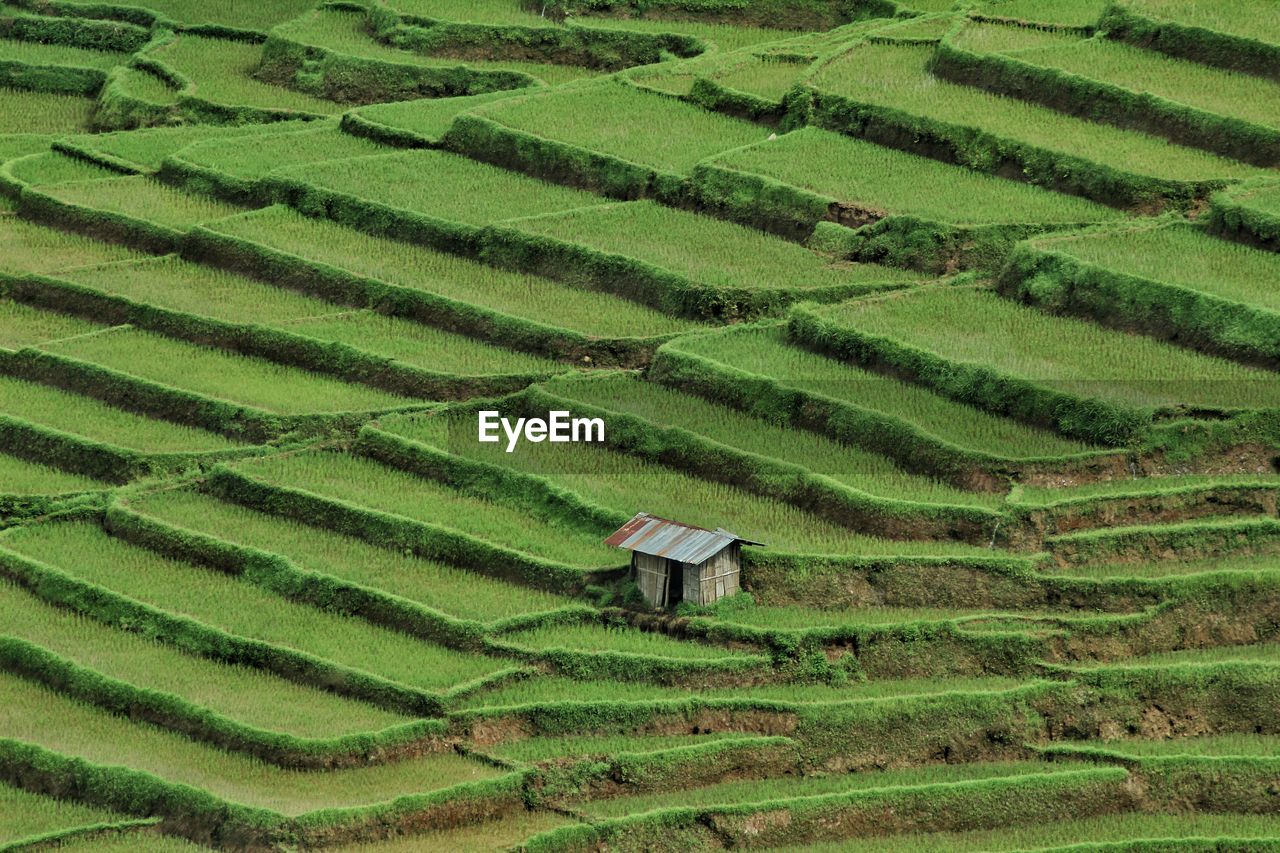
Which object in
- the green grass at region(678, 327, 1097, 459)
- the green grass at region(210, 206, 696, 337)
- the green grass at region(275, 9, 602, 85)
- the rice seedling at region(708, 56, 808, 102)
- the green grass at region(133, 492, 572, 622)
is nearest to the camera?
the green grass at region(133, 492, 572, 622)

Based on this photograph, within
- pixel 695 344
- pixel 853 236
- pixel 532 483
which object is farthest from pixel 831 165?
pixel 532 483

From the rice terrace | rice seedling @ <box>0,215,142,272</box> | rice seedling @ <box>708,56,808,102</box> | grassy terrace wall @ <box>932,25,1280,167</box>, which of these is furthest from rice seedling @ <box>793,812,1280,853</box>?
rice seedling @ <box>0,215,142,272</box>

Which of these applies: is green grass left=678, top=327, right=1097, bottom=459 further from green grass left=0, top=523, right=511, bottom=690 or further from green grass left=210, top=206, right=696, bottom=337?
green grass left=0, top=523, right=511, bottom=690

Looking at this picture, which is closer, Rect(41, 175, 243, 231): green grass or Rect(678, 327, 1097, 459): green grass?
Rect(678, 327, 1097, 459): green grass

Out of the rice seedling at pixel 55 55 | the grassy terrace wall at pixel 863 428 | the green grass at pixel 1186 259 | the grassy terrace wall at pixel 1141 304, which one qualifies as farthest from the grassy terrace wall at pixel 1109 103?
the rice seedling at pixel 55 55

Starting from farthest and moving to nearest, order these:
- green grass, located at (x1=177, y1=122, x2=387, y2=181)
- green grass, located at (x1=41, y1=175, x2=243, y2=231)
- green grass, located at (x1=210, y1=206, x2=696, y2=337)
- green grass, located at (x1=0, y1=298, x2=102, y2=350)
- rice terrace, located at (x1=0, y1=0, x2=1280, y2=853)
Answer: green grass, located at (x1=177, y1=122, x2=387, y2=181) < green grass, located at (x1=41, y1=175, x2=243, y2=231) < green grass, located at (x1=0, y1=298, x2=102, y2=350) < green grass, located at (x1=210, y1=206, x2=696, y2=337) < rice terrace, located at (x1=0, y1=0, x2=1280, y2=853)

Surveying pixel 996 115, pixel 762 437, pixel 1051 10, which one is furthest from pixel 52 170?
pixel 1051 10

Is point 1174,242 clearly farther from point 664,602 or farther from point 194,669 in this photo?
point 194,669
